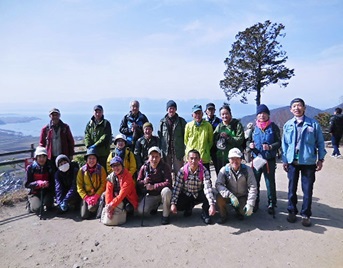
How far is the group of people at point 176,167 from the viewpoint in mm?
5066

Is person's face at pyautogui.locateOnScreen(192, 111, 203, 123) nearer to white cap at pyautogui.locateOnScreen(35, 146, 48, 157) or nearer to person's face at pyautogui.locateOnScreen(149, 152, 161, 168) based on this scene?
person's face at pyautogui.locateOnScreen(149, 152, 161, 168)

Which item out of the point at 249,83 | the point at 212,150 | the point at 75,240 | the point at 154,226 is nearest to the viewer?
the point at 75,240

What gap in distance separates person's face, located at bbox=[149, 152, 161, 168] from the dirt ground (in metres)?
1.17

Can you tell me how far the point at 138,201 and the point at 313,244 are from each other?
3.35 meters

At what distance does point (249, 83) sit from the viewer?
2005 cm

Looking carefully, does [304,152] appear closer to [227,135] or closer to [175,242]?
[227,135]

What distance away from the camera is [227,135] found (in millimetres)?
5777

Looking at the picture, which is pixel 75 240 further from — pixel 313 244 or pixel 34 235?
pixel 313 244

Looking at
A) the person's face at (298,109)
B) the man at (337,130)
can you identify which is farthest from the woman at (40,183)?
the man at (337,130)

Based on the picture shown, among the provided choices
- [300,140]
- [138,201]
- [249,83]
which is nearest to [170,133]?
[138,201]

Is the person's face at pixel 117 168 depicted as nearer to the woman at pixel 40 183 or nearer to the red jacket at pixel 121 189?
the red jacket at pixel 121 189

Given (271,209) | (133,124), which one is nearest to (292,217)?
(271,209)

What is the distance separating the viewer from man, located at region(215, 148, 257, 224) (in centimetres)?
518

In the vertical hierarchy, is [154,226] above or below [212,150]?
below
